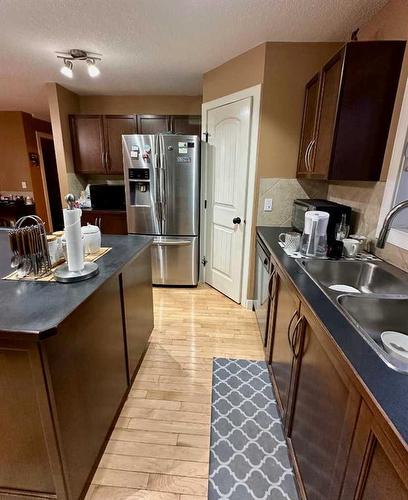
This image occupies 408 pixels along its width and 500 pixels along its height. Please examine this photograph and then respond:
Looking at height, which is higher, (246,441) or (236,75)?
(236,75)

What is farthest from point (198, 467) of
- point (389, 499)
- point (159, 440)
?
point (389, 499)

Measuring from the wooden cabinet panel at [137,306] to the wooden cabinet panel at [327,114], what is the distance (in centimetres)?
142

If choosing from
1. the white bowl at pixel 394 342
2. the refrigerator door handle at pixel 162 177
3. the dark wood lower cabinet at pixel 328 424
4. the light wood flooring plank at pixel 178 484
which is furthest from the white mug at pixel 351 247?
the refrigerator door handle at pixel 162 177

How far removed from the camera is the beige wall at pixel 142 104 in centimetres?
392

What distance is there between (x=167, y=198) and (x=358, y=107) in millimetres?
2058

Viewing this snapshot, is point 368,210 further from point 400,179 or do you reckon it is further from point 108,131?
point 108,131

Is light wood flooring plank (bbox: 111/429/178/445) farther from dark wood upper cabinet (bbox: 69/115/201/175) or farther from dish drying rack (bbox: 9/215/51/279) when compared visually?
dark wood upper cabinet (bbox: 69/115/201/175)

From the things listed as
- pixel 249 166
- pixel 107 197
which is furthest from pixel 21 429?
pixel 107 197

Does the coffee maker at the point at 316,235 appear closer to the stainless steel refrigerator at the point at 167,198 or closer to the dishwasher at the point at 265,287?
the dishwasher at the point at 265,287

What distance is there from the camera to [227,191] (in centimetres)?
288

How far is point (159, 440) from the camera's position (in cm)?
148

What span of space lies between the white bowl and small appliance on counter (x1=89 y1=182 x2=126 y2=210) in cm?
348

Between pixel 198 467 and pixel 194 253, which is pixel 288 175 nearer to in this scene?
pixel 194 253

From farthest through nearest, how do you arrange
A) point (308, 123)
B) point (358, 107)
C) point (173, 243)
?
point (173, 243), point (308, 123), point (358, 107)
